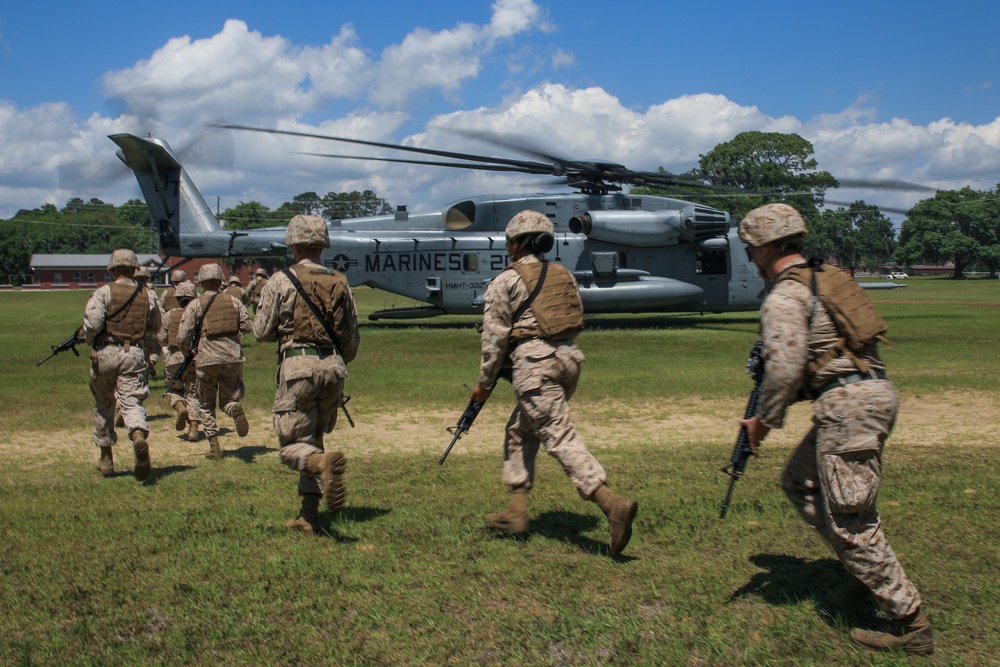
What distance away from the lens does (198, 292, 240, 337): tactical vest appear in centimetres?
836

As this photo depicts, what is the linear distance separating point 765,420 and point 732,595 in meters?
0.95

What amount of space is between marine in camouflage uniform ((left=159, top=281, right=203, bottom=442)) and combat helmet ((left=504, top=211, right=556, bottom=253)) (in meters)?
4.39

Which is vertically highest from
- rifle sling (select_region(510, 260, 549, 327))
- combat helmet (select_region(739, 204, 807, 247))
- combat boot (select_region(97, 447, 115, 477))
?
combat helmet (select_region(739, 204, 807, 247))

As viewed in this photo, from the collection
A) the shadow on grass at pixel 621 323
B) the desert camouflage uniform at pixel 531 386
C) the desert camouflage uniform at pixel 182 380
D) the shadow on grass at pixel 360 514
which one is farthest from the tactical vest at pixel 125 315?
the shadow on grass at pixel 621 323

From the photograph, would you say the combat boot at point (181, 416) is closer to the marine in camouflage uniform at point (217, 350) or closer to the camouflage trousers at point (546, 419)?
the marine in camouflage uniform at point (217, 350)

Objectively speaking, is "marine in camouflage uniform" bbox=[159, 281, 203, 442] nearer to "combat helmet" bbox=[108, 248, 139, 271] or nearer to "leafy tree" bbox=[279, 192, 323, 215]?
"combat helmet" bbox=[108, 248, 139, 271]

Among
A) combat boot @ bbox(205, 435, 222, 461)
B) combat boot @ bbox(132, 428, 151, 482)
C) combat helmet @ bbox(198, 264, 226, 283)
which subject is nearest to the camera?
combat boot @ bbox(132, 428, 151, 482)

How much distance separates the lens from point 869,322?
3562 mm

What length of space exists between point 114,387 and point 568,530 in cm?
408

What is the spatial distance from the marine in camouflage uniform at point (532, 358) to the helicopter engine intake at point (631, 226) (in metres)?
14.7

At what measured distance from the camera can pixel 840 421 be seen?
356 centimetres

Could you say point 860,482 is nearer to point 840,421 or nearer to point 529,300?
point 840,421

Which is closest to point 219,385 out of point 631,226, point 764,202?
point 631,226

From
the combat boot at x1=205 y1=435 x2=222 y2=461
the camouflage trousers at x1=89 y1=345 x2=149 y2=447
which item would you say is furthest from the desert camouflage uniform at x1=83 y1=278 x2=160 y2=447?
the combat boot at x1=205 y1=435 x2=222 y2=461
